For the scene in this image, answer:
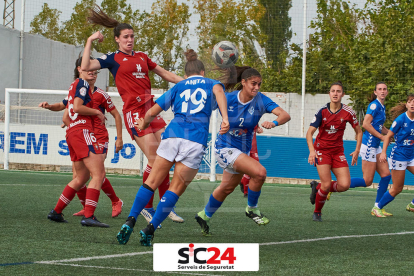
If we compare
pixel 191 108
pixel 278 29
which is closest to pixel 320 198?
pixel 191 108

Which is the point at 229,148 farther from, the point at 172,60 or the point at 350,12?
the point at 350,12

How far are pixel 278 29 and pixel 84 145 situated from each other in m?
10.7

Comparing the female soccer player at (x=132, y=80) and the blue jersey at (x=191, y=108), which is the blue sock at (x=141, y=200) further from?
the female soccer player at (x=132, y=80)

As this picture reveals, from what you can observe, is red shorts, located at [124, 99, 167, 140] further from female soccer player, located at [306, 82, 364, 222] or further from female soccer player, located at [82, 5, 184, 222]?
female soccer player, located at [306, 82, 364, 222]

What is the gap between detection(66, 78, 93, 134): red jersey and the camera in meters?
6.00

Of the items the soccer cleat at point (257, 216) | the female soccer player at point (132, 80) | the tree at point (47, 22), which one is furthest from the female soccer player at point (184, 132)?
the tree at point (47, 22)

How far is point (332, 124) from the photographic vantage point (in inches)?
295

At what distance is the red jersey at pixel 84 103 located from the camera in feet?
19.7

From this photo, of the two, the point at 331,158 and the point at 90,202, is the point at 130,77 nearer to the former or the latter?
the point at 90,202

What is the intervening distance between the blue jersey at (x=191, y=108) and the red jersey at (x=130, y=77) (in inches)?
47.2

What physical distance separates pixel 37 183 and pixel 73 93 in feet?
18.9

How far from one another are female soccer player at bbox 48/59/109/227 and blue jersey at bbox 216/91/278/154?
4.45 feet

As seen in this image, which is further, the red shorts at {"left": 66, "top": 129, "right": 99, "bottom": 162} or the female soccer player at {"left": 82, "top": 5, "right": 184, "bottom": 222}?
the red shorts at {"left": 66, "top": 129, "right": 99, "bottom": 162}

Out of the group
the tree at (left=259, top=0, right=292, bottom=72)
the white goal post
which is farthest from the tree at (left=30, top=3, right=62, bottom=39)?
the tree at (left=259, top=0, right=292, bottom=72)
